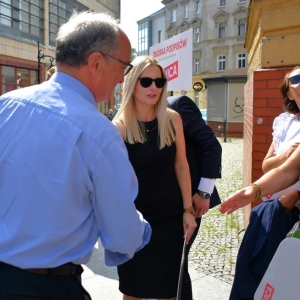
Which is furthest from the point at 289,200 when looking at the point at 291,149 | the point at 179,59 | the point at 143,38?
the point at 143,38

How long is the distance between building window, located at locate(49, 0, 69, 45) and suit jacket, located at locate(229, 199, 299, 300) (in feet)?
84.9

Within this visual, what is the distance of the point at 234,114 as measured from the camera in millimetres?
24125

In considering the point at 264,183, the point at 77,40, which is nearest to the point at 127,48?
the point at 77,40

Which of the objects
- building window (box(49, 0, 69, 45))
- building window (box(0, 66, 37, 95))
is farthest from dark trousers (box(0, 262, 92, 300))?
building window (box(49, 0, 69, 45))

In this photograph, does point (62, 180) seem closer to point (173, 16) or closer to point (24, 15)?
point (24, 15)

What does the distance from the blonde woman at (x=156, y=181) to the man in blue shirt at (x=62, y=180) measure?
41.1 inches

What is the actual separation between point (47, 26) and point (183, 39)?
21.9 m

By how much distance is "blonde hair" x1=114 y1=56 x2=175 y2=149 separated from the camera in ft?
8.26

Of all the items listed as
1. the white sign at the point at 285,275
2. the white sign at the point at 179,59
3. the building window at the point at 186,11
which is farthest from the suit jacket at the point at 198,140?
the building window at the point at 186,11

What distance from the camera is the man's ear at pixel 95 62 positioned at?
58.4 inches

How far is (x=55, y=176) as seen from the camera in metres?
1.34

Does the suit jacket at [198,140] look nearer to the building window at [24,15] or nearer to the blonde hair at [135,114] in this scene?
the blonde hair at [135,114]

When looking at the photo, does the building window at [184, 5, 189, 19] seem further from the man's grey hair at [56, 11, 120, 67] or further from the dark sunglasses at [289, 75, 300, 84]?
the man's grey hair at [56, 11, 120, 67]

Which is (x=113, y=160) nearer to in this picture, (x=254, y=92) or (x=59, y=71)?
(x=59, y=71)
